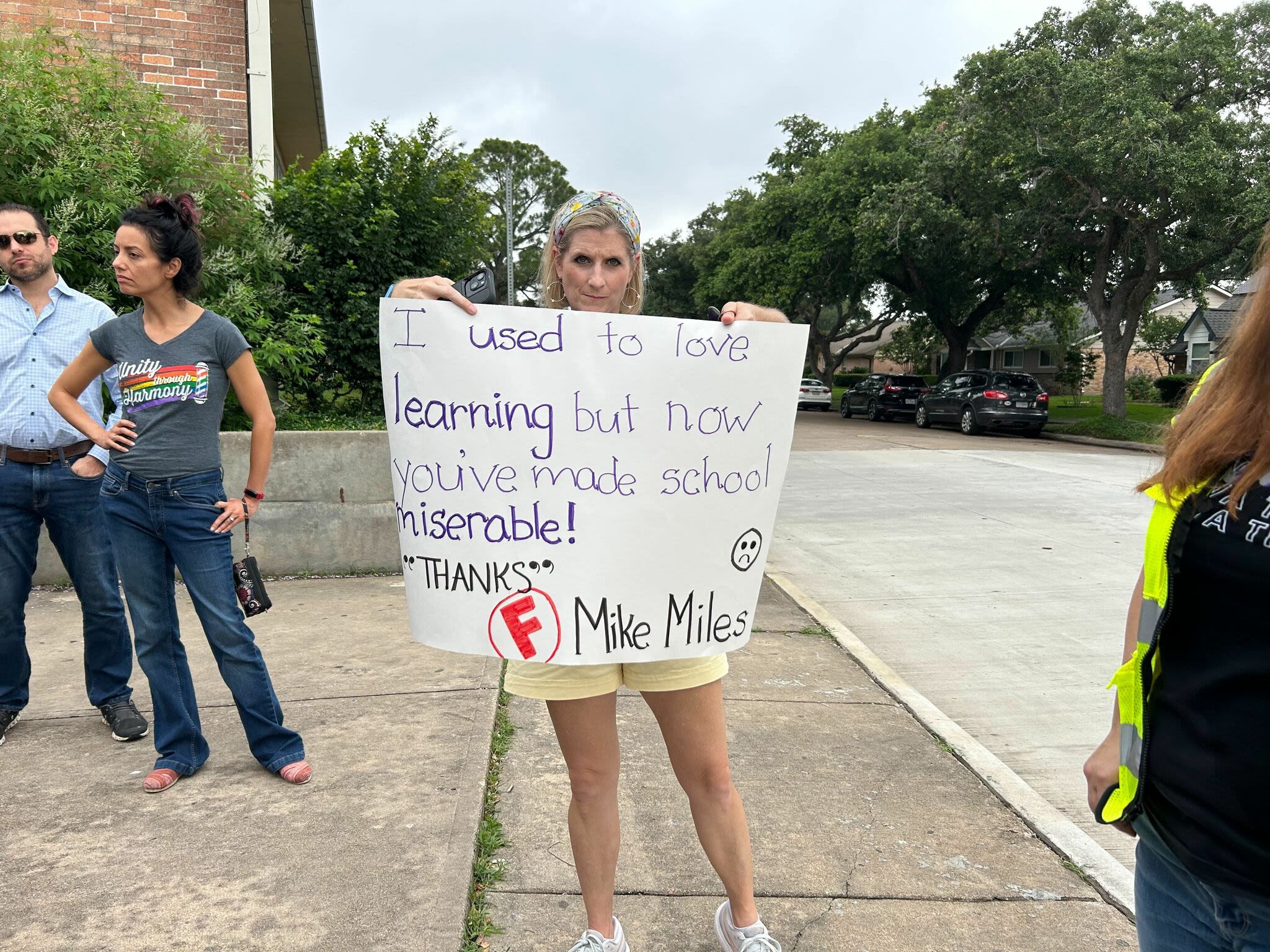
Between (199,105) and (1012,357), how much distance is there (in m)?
60.2

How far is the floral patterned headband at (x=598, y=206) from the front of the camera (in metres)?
2.35

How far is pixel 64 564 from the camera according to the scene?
154 inches

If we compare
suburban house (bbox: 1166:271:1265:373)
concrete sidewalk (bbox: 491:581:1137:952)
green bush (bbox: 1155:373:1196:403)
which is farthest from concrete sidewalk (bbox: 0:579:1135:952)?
suburban house (bbox: 1166:271:1265:373)

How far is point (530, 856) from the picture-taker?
3127 millimetres

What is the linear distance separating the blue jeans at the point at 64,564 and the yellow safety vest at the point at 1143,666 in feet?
11.6

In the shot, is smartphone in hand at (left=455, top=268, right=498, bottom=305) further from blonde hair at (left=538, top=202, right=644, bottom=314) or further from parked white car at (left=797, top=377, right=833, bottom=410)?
parked white car at (left=797, top=377, right=833, bottom=410)

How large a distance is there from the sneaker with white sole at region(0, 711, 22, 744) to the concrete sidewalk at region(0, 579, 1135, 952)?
0.16 ft

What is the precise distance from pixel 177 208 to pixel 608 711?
91.4 inches

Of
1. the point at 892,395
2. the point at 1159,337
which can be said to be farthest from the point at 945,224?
the point at 1159,337

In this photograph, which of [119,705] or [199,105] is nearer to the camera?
[119,705]

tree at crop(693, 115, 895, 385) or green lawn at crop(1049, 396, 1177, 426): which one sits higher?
tree at crop(693, 115, 895, 385)

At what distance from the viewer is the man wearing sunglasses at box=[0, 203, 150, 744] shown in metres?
3.80

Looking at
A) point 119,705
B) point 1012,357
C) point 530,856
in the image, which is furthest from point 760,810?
point 1012,357

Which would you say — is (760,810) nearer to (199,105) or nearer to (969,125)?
(199,105)
